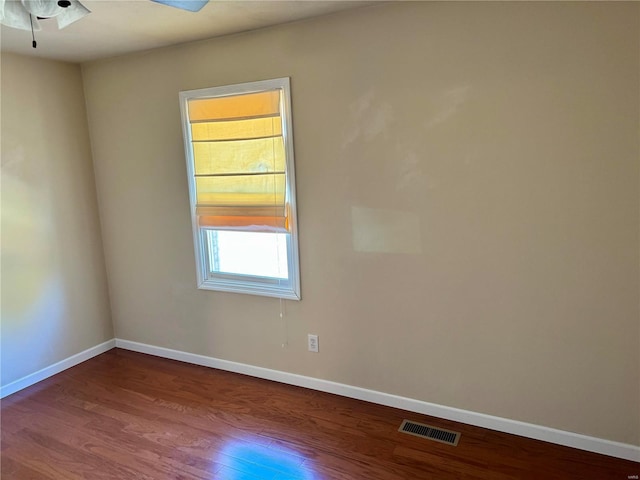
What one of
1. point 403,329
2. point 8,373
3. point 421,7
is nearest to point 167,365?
point 8,373

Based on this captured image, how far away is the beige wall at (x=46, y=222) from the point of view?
2.87 metres

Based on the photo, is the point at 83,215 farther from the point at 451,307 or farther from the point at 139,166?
the point at 451,307

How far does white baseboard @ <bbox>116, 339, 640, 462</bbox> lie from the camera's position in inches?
82.1

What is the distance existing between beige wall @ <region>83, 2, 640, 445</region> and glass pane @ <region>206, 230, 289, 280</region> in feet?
0.67

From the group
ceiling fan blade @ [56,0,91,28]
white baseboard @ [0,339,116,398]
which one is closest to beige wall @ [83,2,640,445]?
ceiling fan blade @ [56,0,91,28]

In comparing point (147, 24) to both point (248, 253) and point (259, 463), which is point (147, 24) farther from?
point (259, 463)

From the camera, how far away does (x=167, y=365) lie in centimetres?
326

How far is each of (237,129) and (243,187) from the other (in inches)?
14.8

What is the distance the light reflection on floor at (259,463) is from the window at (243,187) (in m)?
0.93

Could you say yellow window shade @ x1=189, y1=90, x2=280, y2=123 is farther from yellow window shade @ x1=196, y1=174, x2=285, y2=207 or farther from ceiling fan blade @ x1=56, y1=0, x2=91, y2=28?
ceiling fan blade @ x1=56, y1=0, x2=91, y2=28

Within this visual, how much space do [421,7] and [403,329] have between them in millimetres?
1754

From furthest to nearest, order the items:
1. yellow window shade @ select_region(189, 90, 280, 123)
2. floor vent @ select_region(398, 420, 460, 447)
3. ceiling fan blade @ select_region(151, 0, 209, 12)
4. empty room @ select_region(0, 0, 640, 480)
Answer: yellow window shade @ select_region(189, 90, 280, 123), floor vent @ select_region(398, 420, 460, 447), empty room @ select_region(0, 0, 640, 480), ceiling fan blade @ select_region(151, 0, 209, 12)

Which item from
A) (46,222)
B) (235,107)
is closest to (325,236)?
(235,107)

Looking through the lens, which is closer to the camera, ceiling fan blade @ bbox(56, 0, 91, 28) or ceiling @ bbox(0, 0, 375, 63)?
ceiling fan blade @ bbox(56, 0, 91, 28)
